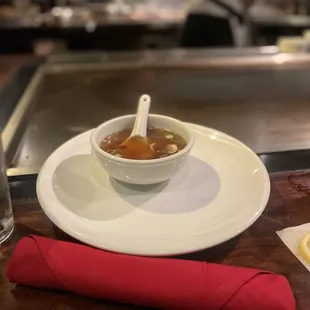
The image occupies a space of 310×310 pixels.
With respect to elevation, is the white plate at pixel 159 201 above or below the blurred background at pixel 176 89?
above

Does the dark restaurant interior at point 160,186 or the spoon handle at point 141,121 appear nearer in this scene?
the dark restaurant interior at point 160,186

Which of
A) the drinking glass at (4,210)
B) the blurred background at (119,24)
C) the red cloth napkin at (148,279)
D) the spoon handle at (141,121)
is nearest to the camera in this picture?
the red cloth napkin at (148,279)

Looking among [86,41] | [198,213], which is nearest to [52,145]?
[198,213]

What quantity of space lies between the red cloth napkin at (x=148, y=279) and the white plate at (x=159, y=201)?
4cm

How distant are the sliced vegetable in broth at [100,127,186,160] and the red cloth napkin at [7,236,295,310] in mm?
221

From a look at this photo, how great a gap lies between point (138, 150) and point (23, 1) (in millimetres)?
2698

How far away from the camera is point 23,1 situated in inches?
124

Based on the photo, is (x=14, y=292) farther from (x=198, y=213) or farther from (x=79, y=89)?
(x=79, y=89)

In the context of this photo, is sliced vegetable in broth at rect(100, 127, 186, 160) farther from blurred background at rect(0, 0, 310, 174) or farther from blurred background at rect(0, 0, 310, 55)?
blurred background at rect(0, 0, 310, 55)

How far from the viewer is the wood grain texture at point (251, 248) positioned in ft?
1.94

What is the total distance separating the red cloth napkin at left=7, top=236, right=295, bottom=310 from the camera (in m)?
0.55

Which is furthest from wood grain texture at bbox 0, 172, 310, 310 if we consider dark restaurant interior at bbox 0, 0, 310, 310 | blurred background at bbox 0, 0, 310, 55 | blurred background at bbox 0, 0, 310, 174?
blurred background at bbox 0, 0, 310, 55

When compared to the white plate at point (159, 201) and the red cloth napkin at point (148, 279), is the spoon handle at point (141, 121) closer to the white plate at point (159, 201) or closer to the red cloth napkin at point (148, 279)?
the white plate at point (159, 201)

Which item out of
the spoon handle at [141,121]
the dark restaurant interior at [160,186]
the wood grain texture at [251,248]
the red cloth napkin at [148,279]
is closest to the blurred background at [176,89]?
the dark restaurant interior at [160,186]
